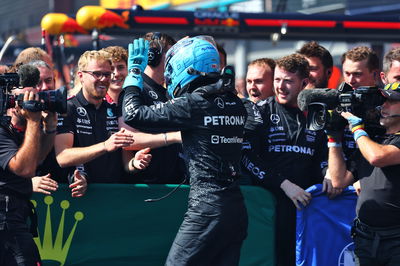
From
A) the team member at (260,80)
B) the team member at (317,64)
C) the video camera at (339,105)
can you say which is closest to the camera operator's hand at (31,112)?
the video camera at (339,105)

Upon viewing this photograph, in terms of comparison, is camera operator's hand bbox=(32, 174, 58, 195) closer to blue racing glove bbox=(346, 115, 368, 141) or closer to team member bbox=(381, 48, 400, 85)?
blue racing glove bbox=(346, 115, 368, 141)

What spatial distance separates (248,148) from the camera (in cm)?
589

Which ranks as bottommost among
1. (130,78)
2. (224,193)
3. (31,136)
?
(224,193)

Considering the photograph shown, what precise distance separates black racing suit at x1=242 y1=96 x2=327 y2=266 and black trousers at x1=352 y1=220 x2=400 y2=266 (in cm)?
86

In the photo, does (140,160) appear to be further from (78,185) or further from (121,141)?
(78,185)

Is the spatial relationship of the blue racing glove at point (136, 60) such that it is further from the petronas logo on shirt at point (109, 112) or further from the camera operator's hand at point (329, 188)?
the camera operator's hand at point (329, 188)

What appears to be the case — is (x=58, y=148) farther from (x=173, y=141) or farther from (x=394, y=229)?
(x=394, y=229)

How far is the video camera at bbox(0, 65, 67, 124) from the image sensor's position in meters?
4.57

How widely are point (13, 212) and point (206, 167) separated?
134 cm

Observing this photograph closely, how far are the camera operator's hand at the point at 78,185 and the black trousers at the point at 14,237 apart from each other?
0.72 meters

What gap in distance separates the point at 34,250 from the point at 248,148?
195 cm

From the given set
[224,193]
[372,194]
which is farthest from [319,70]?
[224,193]

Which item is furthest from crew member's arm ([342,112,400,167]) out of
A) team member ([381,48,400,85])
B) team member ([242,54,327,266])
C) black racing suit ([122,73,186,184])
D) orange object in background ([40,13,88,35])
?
orange object in background ([40,13,88,35])

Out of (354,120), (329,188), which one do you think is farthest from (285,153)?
(354,120)
